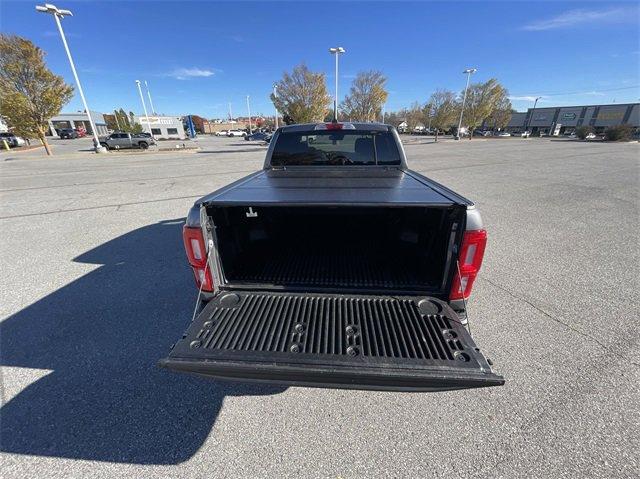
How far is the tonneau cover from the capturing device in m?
1.98

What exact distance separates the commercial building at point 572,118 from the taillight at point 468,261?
87467 millimetres

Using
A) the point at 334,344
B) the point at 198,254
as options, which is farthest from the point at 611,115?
the point at 198,254

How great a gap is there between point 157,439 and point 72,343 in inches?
65.5

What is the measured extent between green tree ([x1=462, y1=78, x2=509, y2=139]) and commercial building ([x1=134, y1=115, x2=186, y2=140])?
58672mm

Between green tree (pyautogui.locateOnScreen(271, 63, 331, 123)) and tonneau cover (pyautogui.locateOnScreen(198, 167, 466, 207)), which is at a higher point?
green tree (pyautogui.locateOnScreen(271, 63, 331, 123))

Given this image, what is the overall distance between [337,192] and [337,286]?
0.78 m

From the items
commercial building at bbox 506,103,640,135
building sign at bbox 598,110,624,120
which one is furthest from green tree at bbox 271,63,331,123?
building sign at bbox 598,110,624,120

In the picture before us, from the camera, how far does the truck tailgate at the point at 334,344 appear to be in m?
1.54

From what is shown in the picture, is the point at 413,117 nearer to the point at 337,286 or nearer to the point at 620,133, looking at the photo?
the point at 620,133

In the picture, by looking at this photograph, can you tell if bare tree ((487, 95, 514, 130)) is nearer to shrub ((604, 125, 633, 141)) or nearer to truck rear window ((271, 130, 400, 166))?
shrub ((604, 125, 633, 141))

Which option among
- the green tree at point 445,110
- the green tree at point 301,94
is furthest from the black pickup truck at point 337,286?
the green tree at point 445,110

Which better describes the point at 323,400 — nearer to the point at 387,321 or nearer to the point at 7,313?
the point at 387,321

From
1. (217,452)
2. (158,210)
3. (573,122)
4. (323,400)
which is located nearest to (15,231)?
(158,210)

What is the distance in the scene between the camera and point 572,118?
75.4 m
